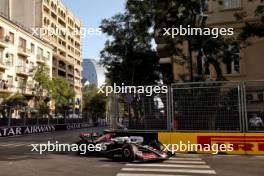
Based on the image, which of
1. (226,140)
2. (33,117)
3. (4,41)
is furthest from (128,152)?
(4,41)

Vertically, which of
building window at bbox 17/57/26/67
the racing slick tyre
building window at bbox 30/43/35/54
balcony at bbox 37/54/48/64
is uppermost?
building window at bbox 30/43/35/54

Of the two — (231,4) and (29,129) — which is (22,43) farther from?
(231,4)

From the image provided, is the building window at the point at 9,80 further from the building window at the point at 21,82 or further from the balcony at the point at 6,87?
the building window at the point at 21,82

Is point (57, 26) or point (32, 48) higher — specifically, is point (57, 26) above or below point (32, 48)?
above

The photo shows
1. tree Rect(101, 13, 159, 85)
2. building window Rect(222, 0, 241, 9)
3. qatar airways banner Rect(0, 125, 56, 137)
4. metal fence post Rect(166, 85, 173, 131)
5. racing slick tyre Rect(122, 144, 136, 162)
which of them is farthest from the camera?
tree Rect(101, 13, 159, 85)

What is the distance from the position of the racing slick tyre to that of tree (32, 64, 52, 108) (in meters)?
43.3

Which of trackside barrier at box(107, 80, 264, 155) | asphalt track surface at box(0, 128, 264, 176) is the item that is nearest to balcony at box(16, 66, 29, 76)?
trackside barrier at box(107, 80, 264, 155)

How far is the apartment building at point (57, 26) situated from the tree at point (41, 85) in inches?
621

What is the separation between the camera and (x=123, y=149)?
43.0 ft

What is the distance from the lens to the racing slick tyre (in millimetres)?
12805

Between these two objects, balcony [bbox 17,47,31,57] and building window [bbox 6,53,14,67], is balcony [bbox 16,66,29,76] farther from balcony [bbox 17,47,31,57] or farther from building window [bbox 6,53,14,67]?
balcony [bbox 17,47,31,57]

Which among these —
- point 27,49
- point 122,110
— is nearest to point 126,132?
point 122,110

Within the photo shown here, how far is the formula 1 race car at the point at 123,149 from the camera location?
1270cm

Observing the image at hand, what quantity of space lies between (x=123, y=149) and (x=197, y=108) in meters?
3.98
